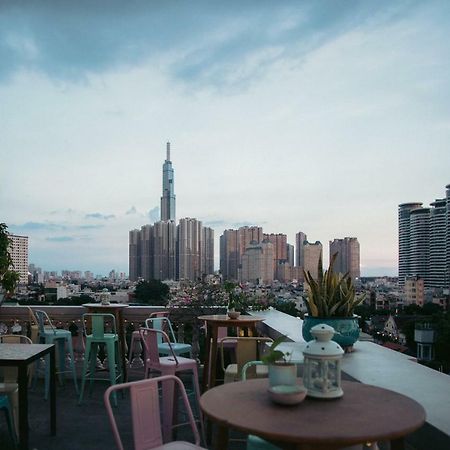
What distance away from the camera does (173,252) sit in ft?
61.1

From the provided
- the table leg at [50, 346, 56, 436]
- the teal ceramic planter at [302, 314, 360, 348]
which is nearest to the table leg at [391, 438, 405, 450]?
the teal ceramic planter at [302, 314, 360, 348]

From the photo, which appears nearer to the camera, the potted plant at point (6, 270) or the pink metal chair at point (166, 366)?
the pink metal chair at point (166, 366)

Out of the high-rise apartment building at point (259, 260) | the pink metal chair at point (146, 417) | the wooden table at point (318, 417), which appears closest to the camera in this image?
the wooden table at point (318, 417)

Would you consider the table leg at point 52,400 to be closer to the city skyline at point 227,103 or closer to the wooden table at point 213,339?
the wooden table at point 213,339

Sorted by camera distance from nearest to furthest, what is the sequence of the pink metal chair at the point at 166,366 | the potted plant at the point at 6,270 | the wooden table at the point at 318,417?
the wooden table at the point at 318,417 → the pink metal chair at the point at 166,366 → the potted plant at the point at 6,270

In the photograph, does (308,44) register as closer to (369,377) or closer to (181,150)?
(181,150)

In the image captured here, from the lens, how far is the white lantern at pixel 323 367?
2.10 metres

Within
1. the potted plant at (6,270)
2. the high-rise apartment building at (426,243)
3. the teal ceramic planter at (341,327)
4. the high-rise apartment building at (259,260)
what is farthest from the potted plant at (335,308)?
the high-rise apartment building at (426,243)

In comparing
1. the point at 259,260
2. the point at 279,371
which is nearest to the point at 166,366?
the point at 279,371

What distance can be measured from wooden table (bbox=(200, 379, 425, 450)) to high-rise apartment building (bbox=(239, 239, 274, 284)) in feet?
38.0

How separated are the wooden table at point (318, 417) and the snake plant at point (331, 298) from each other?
1.64 metres

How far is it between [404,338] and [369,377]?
2280 centimetres

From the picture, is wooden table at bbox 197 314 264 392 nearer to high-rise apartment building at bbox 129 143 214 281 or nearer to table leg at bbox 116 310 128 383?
table leg at bbox 116 310 128 383

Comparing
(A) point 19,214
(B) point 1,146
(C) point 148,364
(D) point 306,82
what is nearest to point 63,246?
(A) point 19,214
